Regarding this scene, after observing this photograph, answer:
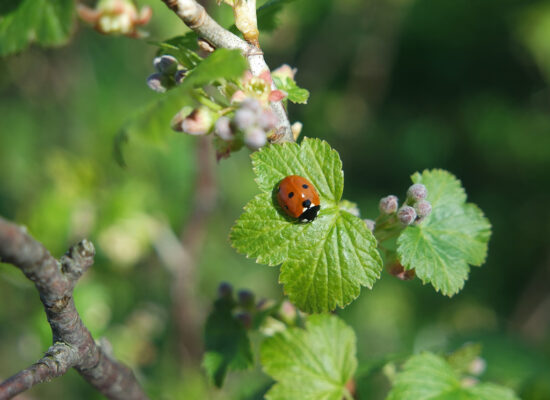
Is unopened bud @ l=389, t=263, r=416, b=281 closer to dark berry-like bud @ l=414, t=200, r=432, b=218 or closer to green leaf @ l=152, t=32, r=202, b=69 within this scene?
dark berry-like bud @ l=414, t=200, r=432, b=218

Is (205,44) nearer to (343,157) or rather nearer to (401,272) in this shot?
(401,272)

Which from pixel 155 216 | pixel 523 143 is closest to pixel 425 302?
pixel 523 143

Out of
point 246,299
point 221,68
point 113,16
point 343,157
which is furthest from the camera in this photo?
point 343,157

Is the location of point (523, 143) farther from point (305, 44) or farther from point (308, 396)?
point (308, 396)

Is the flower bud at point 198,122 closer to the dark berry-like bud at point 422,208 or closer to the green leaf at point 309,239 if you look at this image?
the green leaf at point 309,239

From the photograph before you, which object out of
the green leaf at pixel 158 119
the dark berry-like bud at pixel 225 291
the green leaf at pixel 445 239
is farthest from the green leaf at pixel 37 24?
the green leaf at pixel 445 239

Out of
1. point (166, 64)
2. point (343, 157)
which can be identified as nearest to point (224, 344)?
point (166, 64)

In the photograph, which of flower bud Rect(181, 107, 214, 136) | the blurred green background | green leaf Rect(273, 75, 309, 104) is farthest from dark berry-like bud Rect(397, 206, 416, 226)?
the blurred green background
